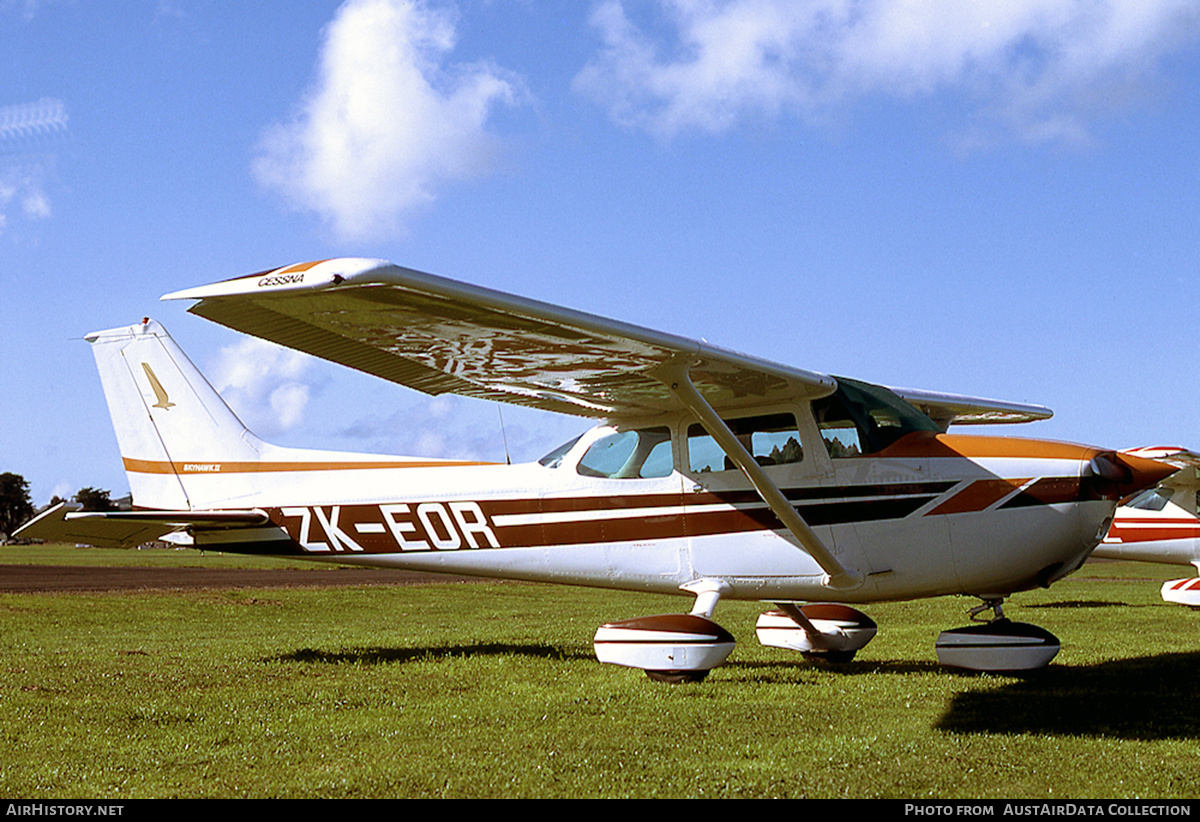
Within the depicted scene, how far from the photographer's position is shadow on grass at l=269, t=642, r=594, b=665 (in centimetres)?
945

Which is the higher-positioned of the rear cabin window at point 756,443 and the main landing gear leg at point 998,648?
the rear cabin window at point 756,443

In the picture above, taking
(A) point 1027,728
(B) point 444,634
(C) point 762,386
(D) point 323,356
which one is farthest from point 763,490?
(B) point 444,634

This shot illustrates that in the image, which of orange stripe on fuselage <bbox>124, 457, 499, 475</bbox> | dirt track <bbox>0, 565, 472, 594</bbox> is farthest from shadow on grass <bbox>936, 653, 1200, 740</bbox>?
dirt track <bbox>0, 565, 472, 594</bbox>

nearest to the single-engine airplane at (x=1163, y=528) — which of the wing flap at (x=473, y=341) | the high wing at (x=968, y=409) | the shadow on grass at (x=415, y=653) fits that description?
the high wing at (x=968, y=409)

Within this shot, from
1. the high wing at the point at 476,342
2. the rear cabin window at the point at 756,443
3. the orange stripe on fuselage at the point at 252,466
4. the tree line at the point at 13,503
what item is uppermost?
the high wing at the point at 476,342

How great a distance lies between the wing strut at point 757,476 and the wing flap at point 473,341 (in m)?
0.18

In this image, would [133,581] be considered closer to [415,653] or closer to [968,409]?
[415,653]

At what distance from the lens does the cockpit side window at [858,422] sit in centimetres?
781

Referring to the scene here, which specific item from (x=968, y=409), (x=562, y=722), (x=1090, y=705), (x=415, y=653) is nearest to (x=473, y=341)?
(x=562, y=722)

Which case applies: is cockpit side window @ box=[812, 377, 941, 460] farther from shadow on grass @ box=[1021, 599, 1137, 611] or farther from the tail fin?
shadow on grass @ box=[1021, 599, 1137, 611]

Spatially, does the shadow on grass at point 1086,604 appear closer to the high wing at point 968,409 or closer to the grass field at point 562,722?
the grass field at point 562,722

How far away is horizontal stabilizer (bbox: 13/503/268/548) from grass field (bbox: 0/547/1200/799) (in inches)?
47.5

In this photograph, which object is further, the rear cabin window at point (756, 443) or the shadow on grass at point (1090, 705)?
the rear cabin window at point (756, 443)

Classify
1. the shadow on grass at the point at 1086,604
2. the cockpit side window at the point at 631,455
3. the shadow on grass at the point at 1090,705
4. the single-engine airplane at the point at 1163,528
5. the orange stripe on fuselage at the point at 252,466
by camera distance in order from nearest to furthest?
1. the shadow on grass at the point at 1090,705
2. the cockpit side window at the point at 631,455
3. the orange stripe on fuselage at the point at 252,466
4. the shadow on grass at the point at 1086,604
5. the single-engine airplane at the point at 1163,528
